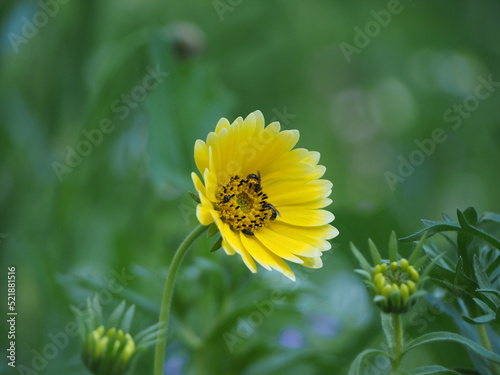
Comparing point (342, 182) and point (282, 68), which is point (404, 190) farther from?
point (282, 68)

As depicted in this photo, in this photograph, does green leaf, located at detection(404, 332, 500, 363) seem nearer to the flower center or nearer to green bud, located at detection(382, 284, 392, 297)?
green bud, located at detection(382, 284, 392, 297)

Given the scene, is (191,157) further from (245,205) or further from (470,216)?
(470,216)

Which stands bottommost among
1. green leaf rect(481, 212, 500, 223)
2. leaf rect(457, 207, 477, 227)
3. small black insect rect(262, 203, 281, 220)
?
green leaf rect(481, 212, 500, 223)
